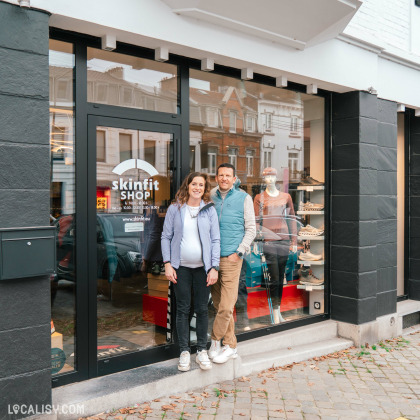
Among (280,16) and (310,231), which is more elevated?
(280,16)

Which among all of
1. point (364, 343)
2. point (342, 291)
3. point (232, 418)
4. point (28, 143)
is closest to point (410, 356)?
point (364, 343)

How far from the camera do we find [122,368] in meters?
4.53

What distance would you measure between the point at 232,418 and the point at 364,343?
2825 mm

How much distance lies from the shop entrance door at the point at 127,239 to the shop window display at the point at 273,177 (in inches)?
24.2

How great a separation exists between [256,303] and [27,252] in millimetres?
3225

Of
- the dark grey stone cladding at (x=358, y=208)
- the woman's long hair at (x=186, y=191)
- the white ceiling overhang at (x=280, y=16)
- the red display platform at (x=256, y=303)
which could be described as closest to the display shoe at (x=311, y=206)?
the dark grey stone cladding at (x=358, y=208)

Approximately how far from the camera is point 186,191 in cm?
462

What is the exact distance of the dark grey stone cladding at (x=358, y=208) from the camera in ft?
20.2

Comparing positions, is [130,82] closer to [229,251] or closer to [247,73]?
[247,73]

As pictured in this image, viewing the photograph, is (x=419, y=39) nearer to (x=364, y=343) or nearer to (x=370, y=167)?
(x=370, y=167)

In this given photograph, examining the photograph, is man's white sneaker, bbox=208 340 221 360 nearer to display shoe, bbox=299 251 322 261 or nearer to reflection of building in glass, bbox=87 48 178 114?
display shoe, bbox=299 251 322 261

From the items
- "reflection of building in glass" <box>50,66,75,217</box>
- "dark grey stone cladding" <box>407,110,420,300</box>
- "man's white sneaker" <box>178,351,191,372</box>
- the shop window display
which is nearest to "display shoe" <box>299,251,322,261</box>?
the shop window display

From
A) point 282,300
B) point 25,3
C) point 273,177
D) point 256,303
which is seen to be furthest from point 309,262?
point 25,3

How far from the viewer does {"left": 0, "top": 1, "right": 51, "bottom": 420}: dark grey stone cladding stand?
3.44m
